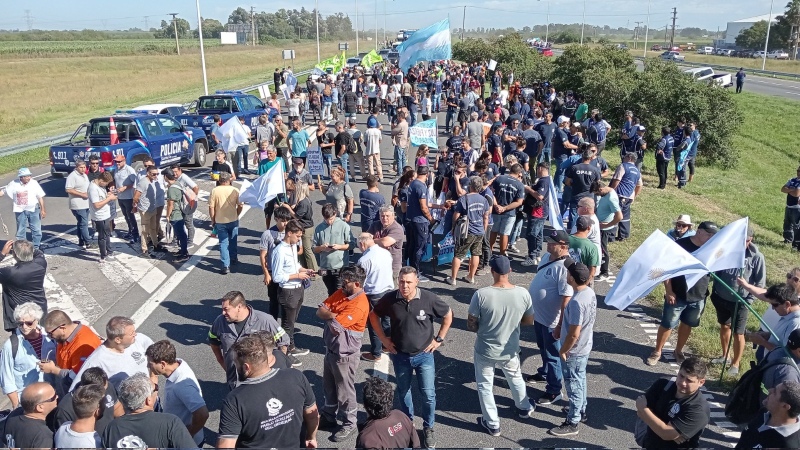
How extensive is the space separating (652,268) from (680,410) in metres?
1.75

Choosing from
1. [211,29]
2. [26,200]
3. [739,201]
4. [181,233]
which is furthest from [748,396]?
[211,29]

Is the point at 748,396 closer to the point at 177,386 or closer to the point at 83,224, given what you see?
the point at 177,386

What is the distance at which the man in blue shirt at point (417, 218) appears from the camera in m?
9.51

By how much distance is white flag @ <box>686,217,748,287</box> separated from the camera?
6.12 metres

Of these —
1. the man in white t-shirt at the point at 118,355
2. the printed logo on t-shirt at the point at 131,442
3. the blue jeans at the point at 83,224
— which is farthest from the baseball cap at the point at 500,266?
the blue jeans at the point at 83,224

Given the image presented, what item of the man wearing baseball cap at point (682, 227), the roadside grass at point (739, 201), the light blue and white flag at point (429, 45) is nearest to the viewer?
the man wearing baseball cap at point (682, 227)

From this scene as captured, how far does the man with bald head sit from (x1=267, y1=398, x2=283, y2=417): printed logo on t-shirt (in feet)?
5.19

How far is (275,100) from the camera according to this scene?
985 inches

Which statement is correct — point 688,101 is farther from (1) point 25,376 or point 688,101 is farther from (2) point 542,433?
(1) point 25,376

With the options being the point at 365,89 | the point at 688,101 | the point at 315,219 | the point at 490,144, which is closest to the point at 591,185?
the point at 490,144

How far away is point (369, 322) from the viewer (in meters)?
6.74

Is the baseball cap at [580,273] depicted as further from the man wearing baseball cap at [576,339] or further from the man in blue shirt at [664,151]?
the man in blue shirt at [664,151]

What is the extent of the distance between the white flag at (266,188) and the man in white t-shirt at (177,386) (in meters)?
5.40

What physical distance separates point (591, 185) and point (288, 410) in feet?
25.5
